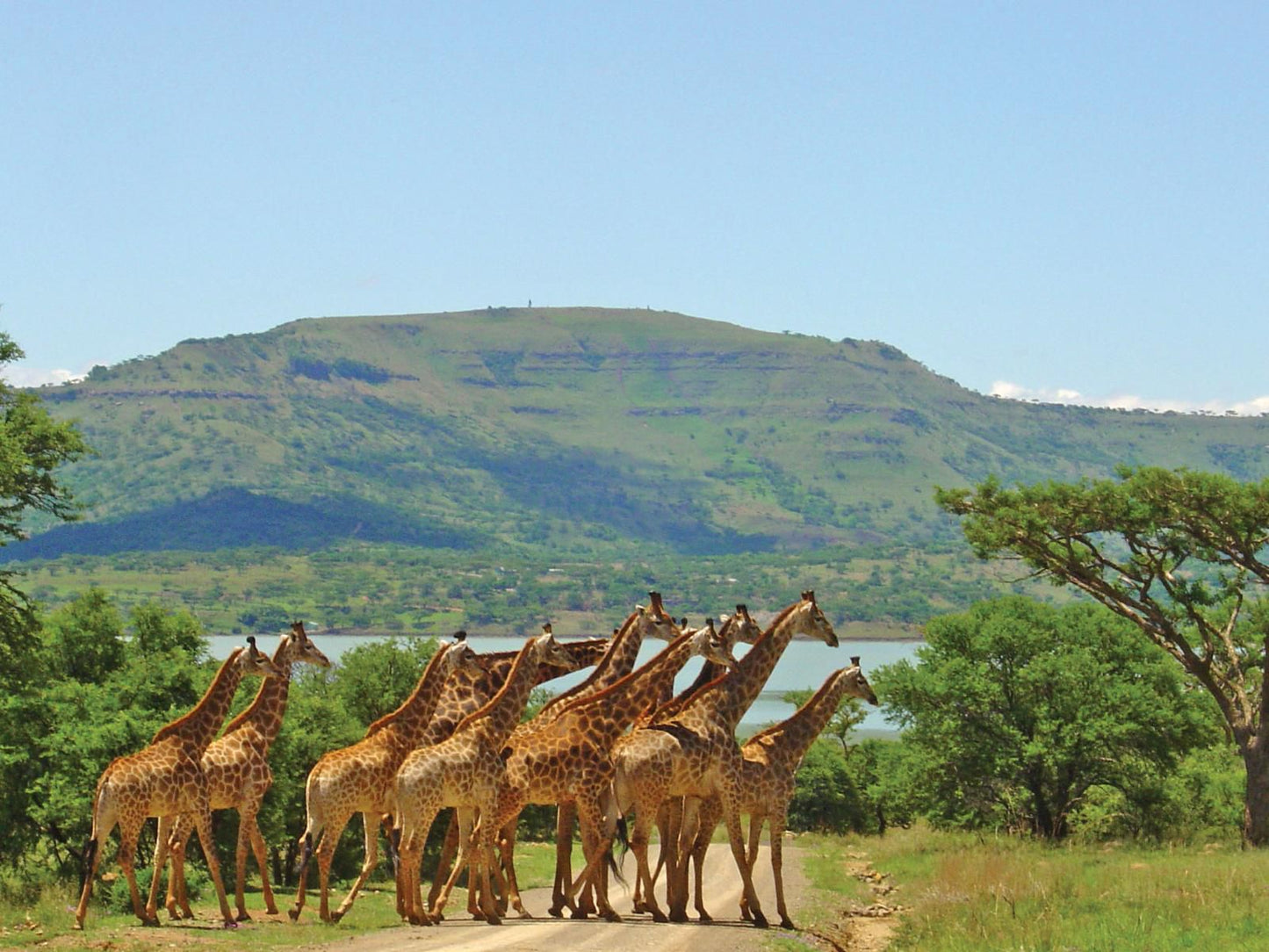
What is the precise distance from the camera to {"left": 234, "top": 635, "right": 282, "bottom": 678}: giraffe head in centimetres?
2423

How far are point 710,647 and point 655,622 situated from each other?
1147 mm

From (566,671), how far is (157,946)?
8868mm

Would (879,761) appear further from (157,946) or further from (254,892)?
(157,946)

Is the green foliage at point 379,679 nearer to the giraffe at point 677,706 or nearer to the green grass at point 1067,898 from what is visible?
the green grass at point 1067,898

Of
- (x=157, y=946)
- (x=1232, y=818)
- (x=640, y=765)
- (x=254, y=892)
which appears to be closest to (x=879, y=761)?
(x=1232, y=818)

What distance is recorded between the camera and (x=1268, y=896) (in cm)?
2523

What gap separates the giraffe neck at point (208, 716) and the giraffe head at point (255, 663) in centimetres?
7

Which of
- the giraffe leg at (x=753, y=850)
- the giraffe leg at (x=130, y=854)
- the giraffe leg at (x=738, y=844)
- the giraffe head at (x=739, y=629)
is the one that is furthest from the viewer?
the giraffe head at (x=739, y=629)

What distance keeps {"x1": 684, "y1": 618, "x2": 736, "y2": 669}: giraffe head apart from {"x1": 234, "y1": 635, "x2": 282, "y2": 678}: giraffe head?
615 cm

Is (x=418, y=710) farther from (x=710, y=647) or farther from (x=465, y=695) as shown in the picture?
(x=710, y=647)

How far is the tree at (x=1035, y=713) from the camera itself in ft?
135

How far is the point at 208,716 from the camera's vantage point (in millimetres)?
23250

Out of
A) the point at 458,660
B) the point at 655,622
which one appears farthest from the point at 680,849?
the point at 458,660

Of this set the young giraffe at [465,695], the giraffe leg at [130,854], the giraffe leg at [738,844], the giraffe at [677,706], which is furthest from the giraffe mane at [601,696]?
the giraffe leg at [130,854]
